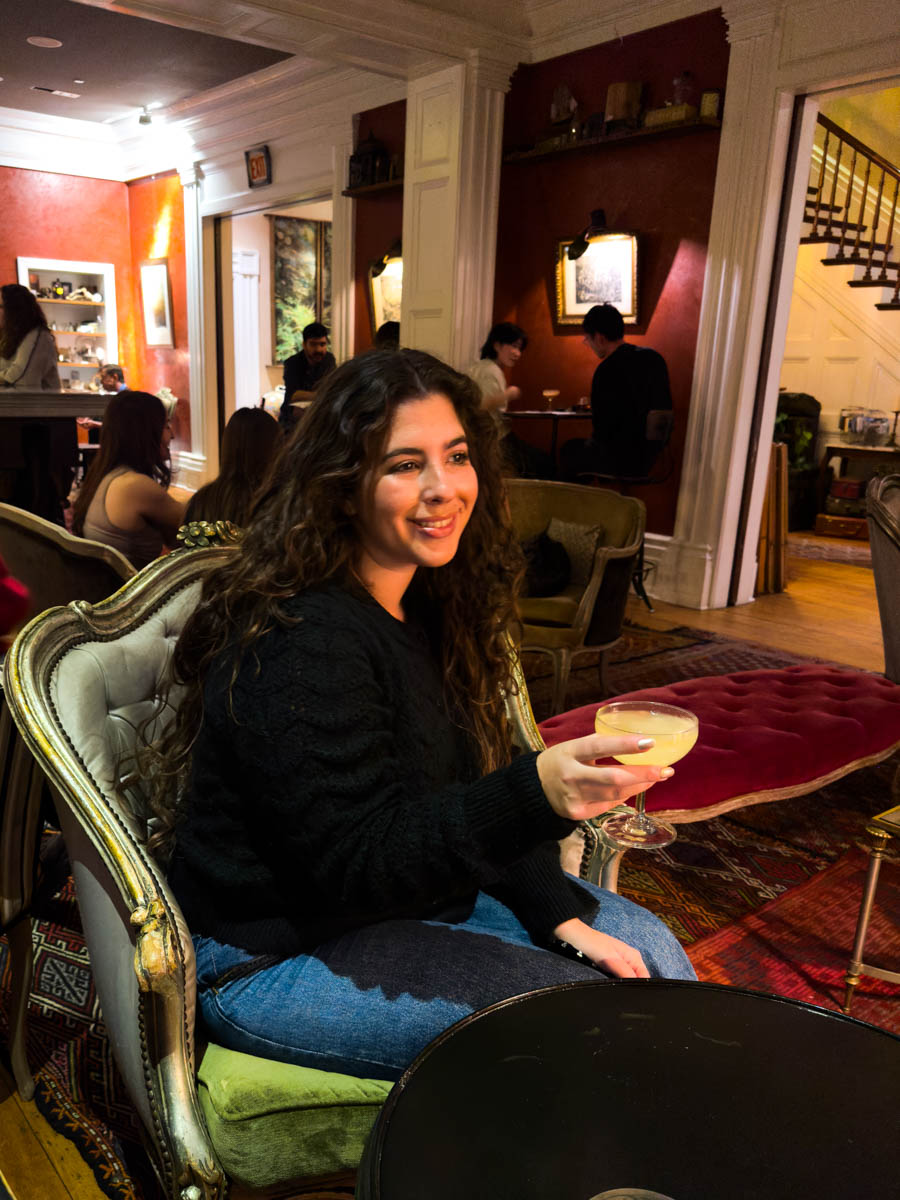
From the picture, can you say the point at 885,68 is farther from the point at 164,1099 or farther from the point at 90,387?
the point at 90,387

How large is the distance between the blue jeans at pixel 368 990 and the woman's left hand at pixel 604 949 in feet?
0.20

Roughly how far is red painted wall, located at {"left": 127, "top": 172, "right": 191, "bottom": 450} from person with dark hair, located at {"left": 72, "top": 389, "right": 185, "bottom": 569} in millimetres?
7484

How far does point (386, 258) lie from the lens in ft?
23.0

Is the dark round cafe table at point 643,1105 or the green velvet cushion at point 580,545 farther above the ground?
the dark round cafe table at point 643,1105

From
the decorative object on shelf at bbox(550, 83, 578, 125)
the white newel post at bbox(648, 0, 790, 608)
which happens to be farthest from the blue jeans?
the decorative object on shelf at bbox(550, 83, 578, 125)

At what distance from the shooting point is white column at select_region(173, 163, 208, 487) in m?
9.49

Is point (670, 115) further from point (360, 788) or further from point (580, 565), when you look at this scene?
point (360, 788)

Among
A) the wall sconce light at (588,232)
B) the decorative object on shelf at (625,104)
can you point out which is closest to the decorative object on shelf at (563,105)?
the decorative object on shelf at (625,104)

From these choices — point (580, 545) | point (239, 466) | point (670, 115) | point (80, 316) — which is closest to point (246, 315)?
point (80, 316)

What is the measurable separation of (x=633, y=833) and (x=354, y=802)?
72cm

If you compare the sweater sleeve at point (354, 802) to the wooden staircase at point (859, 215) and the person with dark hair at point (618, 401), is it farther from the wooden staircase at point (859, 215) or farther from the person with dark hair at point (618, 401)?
the wooden staircase at point (859, 215)

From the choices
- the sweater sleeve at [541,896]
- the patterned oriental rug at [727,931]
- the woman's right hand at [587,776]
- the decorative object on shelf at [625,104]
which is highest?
the decorative object on shelf at [625,104]

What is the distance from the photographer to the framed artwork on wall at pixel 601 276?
5.59 meters

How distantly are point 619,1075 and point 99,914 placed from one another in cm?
70
